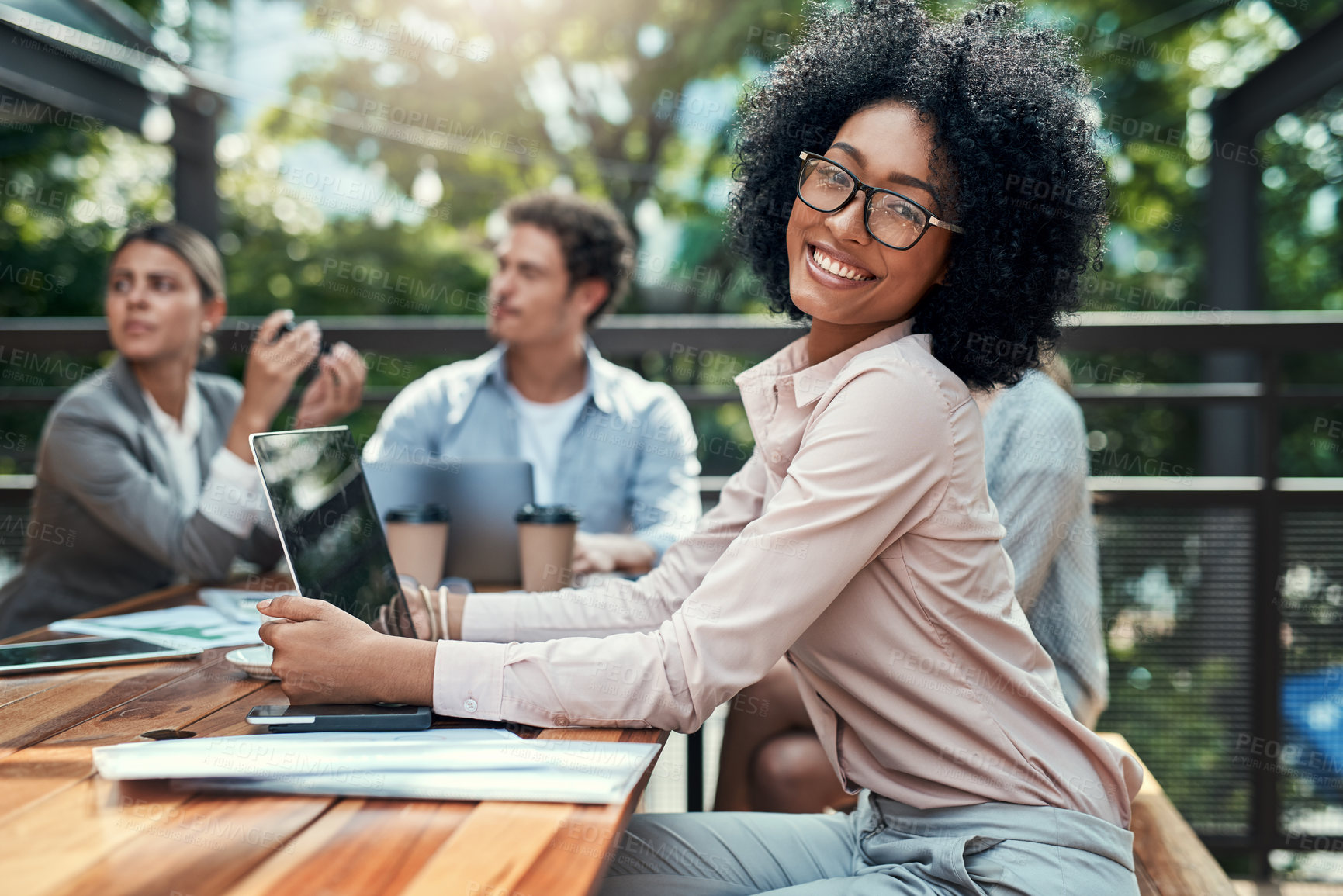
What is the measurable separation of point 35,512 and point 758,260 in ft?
5.74

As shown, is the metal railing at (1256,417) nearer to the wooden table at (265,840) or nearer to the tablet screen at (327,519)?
the tablet screen at (327,519)

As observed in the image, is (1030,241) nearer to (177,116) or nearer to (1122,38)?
(177,116)

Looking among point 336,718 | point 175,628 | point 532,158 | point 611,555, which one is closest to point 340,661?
point 336,718

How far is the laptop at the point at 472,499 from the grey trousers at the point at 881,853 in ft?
2.41

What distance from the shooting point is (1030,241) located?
1314 mm

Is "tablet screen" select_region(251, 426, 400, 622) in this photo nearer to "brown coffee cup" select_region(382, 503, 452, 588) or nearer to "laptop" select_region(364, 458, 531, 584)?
"brown coffee cup" select_region(382, 503, 452, 588)

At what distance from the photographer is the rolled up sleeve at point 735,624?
1.07m

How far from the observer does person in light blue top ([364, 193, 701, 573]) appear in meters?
2.64

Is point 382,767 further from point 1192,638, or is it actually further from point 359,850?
point 1192,638

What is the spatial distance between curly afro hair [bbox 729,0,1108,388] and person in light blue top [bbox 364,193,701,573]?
3.53 feet

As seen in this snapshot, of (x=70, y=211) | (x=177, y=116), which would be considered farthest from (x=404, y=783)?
(x=70, y=211)

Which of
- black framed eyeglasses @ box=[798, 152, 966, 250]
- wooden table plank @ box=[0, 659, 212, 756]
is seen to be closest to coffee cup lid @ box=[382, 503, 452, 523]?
wooden table plank @ box=[0, 659, 212, 756]

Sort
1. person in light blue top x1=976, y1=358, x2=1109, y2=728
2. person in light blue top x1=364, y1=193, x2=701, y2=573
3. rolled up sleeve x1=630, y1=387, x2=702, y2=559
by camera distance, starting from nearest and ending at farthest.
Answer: person in light blue top x1=976, y1=358, x2=1109, y2=728 → rolled up sleeve x1=630, y1=387, x2=702, y2=559 → person in light blue top x1=364, y1=193, x2=701, y2=573

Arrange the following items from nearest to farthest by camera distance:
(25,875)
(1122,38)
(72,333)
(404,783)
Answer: (25,875) → (404,783) → (72,333) → (1122,38)
